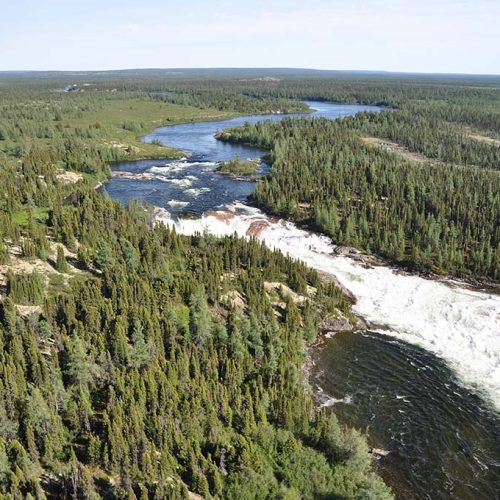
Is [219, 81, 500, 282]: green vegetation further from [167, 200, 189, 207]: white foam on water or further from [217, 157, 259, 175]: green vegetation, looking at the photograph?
[167, 200, 189, 207]: white foam on water

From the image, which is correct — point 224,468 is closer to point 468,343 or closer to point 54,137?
point 468,343

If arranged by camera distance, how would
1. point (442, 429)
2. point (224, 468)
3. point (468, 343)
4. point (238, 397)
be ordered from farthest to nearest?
1. point (468, 343)
2. point (442, 429)
3. point (238, 397)
4. point (224, 468)

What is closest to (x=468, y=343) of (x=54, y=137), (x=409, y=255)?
(x=409, y=255)

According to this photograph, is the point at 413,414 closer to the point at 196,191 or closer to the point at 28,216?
the point at 28,216

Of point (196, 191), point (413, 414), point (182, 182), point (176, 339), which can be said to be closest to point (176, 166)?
point (182, 182)

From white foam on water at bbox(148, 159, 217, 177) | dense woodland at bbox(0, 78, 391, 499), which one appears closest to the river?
dense woodland at bbox(0, 78, 391, 499)

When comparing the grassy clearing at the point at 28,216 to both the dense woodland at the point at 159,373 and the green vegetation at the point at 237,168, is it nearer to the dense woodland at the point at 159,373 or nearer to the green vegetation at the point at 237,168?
the dense woodland at the point at 159,373
